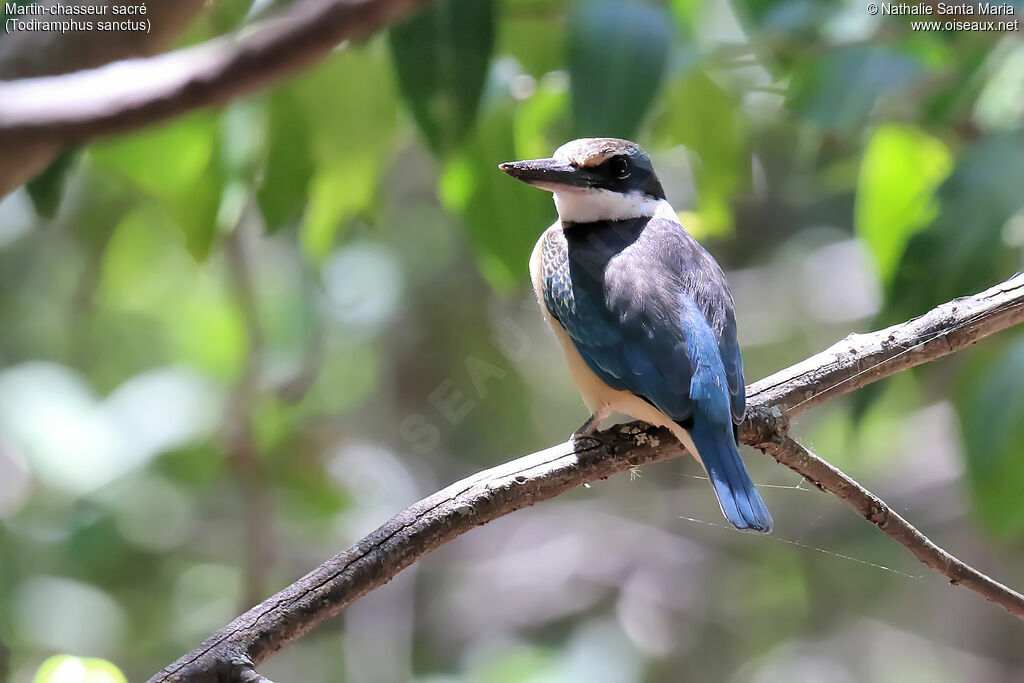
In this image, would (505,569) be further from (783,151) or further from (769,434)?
(769,434)

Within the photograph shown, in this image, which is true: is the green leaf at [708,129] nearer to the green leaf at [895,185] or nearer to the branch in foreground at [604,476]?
the green leaf at [895,185]

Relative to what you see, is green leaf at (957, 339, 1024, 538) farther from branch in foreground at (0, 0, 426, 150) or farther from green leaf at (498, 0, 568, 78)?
branch in foreground at (0, 0, 426, 150)

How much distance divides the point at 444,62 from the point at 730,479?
109 centimetres

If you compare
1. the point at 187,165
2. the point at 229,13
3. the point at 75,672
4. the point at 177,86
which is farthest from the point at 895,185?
the point at 177,86

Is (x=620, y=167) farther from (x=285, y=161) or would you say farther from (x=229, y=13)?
(x=229, y=13)

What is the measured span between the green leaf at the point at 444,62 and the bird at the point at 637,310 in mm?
165

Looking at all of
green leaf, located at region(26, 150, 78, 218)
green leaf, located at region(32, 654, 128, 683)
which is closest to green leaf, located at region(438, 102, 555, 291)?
green leaf, located at region(26, 150, 78, 218)

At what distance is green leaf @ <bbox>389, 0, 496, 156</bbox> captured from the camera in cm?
231

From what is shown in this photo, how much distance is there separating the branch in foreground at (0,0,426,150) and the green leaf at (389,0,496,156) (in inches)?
63.0

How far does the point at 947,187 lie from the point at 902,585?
3127 millimetres

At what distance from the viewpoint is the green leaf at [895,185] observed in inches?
111

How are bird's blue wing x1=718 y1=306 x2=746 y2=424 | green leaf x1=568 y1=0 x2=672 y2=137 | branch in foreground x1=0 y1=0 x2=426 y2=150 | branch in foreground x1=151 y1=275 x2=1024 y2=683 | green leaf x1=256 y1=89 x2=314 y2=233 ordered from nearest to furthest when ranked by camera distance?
branch in foreground x1=0 y1=0 x2=426 y2=150 → branch in foreground x1=151 y1=275 x2=1024 y2=683 → bird's blue wing x1=718 y1=306 x2=746 y2=424 → green leaf x1=568 y1=0 x2=672 y2=137 → green leaf x1=256 y1=89 x2=314 y2=233

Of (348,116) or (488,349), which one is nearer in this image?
(348,116)

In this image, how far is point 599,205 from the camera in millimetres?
2893
